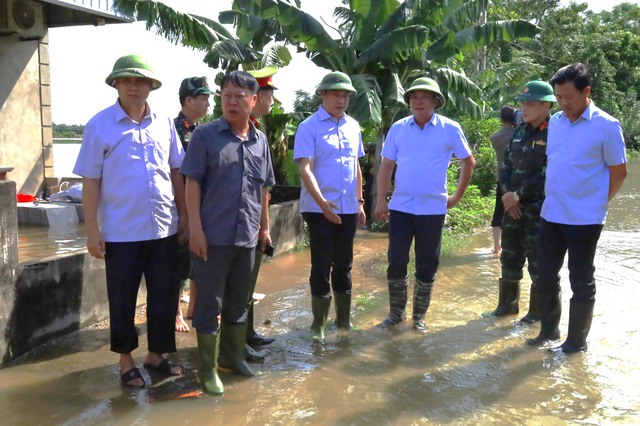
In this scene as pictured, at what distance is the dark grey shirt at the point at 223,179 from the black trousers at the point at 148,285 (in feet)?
1.36

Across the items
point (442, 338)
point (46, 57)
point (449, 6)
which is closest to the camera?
point (442, 338)

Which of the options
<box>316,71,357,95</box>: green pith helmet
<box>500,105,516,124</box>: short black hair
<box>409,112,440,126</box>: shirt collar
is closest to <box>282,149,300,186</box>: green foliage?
<box>500,105,516,124</box>: short black hair

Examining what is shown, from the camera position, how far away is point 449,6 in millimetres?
10328

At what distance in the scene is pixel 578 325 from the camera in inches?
175

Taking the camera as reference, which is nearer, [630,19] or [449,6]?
[449,6]

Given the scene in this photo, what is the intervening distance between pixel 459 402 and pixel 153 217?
2.10 m

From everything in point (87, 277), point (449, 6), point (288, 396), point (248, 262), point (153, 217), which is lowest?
point (288, 396)

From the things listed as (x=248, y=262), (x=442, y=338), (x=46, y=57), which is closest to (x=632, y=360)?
(x=442, y=338)

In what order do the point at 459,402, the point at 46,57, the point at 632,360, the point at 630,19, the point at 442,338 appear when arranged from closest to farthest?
the point at 459,402
the point at 632,360
the point at 442,338
the point at 46,57
the point at 630,19

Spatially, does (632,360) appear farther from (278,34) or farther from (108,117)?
(278,34)

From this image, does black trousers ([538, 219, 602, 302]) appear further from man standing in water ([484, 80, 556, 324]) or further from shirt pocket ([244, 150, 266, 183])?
shirt pocket ([244, 150, 266, 183])

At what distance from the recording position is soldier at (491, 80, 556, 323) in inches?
197

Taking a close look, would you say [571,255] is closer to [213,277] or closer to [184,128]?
[213,277]

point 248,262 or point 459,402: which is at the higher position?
point 248,262
